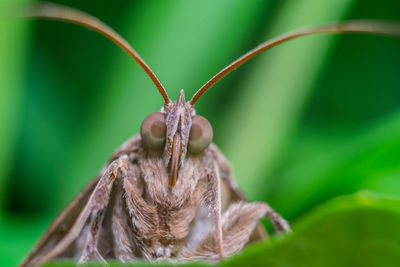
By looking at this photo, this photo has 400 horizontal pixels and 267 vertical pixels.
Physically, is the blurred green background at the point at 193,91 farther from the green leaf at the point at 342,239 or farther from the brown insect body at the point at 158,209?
the green leaf at the point at 342,239

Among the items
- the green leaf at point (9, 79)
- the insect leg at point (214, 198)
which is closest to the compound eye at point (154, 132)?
the insect leg at point (214, 198)

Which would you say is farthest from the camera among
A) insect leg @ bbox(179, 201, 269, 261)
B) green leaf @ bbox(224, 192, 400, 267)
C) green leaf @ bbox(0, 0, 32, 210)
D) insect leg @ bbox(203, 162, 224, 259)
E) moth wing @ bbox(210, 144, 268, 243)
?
green leaf @ bbox(0, 0, 32, 210)

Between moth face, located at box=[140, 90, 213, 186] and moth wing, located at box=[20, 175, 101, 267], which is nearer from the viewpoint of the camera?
moth face, located at box=[140, 90, 213, 186]

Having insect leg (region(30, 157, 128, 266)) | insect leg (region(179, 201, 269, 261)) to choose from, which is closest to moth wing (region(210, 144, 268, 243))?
insect leg (region(179, 201, 269, 261))

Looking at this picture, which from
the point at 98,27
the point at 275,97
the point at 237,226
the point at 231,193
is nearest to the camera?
the point at 98,27

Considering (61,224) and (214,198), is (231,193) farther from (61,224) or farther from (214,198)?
(61,224)

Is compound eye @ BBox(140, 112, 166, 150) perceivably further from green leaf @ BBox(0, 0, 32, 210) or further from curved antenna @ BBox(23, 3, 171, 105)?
green leaf @ BBox(0, 0, 32, 210)

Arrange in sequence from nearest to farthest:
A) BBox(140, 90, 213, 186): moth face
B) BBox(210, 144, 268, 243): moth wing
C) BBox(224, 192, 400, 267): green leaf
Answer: BBox(224, 192, 400, 267): green leaf → BBox(140, 90, 213, 186): moth face → BBox(210, 144, 268, 243): moth wing

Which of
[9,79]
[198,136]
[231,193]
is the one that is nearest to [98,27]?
[198,136]
